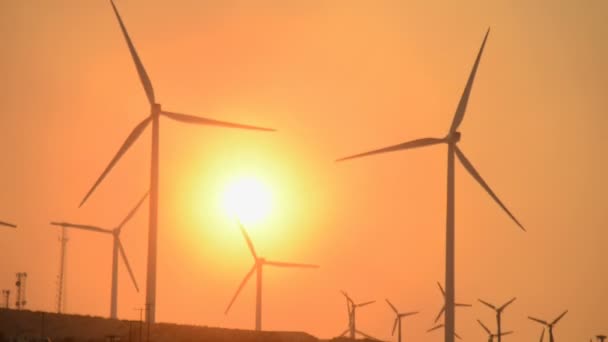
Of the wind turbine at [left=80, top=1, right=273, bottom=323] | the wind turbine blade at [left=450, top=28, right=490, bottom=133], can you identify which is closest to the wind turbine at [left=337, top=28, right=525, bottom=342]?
the wind turbine blade at [left=450, top=28, right=490, bottom=133]

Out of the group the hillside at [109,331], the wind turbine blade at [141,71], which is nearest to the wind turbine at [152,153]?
the wind turbine blade at [141,71]

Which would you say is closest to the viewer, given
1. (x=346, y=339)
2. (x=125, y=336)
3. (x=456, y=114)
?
(x=456, y=114)

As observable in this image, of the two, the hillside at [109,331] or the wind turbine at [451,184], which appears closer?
the wind turbine at [451,184]

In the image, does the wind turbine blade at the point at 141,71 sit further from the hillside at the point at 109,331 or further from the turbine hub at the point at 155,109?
the hillside at the point at 109,331

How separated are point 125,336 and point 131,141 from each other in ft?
103

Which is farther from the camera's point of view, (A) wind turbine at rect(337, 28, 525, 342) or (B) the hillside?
(B) the hillside

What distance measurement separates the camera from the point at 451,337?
157m

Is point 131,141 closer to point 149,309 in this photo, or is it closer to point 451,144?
point 149,309

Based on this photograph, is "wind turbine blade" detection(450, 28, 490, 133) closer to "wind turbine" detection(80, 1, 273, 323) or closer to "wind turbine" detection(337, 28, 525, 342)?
"wind turbine" detection(337, 28, 525, 342)

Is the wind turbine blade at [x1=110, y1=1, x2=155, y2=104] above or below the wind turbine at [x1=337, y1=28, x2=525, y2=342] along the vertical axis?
above

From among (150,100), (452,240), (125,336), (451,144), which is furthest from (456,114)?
(125,336)

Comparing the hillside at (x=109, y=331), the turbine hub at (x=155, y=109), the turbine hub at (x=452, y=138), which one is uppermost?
the turbine hub at (x=155, y=109)

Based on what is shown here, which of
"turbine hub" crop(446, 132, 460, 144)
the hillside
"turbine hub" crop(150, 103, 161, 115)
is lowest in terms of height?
the hillside

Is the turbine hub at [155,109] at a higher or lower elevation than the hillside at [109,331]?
higher
